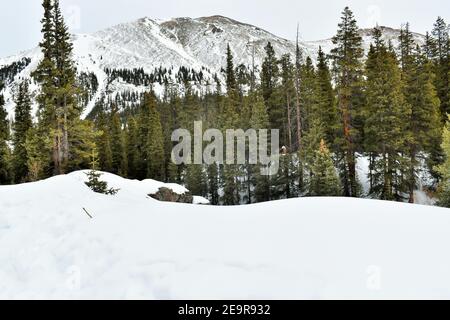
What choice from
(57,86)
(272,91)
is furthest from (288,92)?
(57,86)

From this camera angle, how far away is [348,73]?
26750 mm

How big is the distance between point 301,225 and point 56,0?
25.2 meters

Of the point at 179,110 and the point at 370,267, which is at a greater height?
the point at 179,110

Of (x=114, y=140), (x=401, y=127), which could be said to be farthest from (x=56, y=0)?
(x=114, y=140)

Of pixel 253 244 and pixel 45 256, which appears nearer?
pixel 253 244

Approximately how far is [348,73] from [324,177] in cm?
853

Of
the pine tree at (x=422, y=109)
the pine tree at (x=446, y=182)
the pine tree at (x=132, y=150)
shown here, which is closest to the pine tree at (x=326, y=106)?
the pine tree at (x=422, y=109)

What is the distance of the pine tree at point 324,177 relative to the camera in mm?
24906

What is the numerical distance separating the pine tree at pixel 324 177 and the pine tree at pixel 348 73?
2.63 meters

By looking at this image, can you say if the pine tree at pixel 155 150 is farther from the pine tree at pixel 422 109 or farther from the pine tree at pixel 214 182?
the pine tree at pixel 422 109

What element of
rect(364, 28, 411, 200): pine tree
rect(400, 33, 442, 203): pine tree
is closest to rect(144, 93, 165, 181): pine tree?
rect(364, 28, 411, 200): pine tree

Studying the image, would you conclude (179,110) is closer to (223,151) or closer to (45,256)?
(223,151)

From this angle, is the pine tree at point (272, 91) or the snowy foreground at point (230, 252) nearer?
the snowy foreground at point (230, 252)

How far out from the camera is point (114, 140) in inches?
2089
